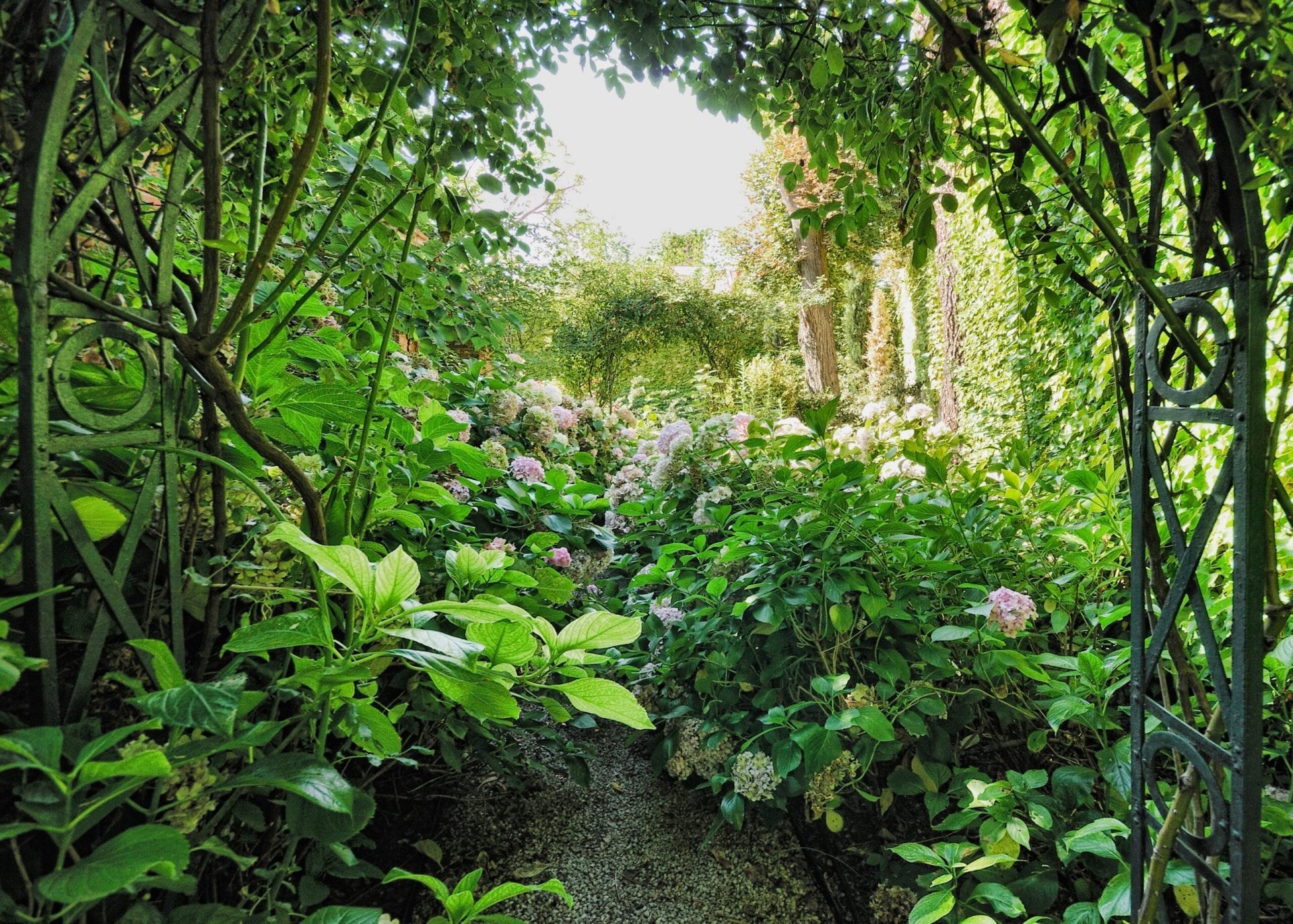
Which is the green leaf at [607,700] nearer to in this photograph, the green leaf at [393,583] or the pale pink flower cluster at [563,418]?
the green leaf at [393,583]

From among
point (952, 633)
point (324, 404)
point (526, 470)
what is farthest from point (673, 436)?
point (324, 404)

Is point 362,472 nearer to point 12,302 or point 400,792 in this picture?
point 12,302

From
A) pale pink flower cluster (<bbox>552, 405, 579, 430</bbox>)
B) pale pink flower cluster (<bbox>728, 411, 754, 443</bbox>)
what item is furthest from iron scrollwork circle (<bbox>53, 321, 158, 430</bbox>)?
pale pink flower cluster (<bbox>552, 405, 579, 430</bbox>)

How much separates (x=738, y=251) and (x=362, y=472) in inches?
492

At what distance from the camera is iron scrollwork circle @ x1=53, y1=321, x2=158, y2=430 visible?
0.44 meters

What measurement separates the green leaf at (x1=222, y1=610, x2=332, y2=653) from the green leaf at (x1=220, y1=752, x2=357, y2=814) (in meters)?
0.08

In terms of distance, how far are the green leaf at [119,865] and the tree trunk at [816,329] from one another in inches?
413

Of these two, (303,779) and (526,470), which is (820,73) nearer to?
(303,779)

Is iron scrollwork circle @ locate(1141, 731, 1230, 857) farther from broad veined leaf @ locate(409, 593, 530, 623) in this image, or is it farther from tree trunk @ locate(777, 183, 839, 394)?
tree trunk @ locate(777, 183, 839, 394)

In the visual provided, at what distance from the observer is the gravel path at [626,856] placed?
1.30 meters

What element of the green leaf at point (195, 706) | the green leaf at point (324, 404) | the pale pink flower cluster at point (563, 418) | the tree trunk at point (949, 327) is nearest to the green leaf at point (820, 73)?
the green leaf at point (324, 404)

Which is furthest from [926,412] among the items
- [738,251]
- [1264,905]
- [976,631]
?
[738,251]

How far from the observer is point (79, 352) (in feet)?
1.51

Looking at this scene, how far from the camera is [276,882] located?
1.89 feet
